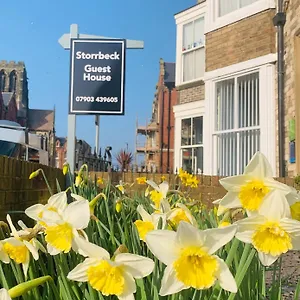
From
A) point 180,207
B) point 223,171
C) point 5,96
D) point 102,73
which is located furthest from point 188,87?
point 5,96

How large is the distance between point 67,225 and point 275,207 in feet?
1.34

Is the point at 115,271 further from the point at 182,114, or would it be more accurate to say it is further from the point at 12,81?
the point at 12,81

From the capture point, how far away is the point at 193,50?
10.6 meters

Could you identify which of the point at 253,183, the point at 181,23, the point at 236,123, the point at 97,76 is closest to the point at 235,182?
the point at 253,183

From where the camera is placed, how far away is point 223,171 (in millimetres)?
8391

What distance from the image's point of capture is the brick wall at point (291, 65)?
6492 mm

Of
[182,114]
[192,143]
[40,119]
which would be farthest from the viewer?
[40,119]

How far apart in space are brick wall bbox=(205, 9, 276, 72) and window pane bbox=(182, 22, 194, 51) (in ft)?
6.08

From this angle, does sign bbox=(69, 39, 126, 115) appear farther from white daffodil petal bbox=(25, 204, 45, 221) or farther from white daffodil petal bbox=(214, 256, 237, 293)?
white daffodil petal bbox=(214, 256, 237, 293)

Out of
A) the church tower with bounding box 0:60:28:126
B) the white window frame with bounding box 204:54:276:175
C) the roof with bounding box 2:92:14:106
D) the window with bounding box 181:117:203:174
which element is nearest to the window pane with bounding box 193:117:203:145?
the window with bounding box 181:117:203:174

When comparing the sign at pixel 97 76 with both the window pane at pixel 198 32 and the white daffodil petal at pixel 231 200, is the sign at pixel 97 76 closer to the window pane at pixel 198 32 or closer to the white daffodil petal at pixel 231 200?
the white daffodil petal at pixel 231 200

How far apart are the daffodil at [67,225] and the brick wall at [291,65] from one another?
5.79 m

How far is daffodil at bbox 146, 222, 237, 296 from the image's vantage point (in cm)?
70

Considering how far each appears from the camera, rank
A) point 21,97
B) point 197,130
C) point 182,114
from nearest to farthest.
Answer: point 197,130 < point 182,114 < point 21,97
